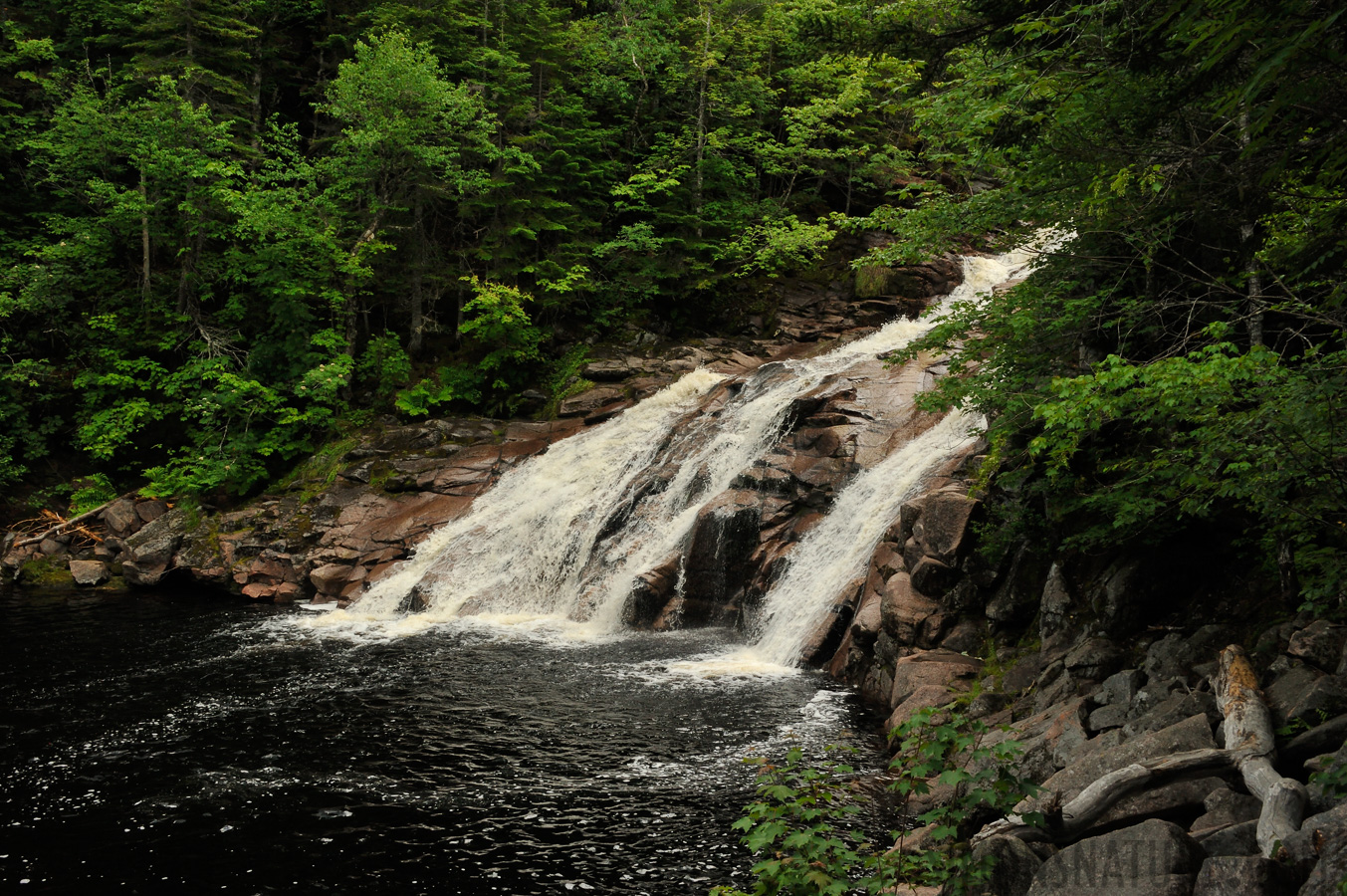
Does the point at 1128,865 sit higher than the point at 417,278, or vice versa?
the point at 417,278

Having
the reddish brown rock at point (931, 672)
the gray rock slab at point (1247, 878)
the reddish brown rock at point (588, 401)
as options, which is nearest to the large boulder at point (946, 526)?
the reddish brown rock at point (931, 672)

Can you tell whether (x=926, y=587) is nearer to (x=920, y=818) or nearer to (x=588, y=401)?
(x=920, y=818)

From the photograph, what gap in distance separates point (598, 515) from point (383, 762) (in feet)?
29.8

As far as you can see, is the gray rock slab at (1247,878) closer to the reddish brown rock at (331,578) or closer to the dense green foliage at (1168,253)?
the dense green foliage at (1168,253)

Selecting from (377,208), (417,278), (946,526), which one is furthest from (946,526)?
(417,278)

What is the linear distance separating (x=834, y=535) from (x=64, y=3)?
30006 mm

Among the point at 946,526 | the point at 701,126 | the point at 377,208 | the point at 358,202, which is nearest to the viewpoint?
the point at 946,526

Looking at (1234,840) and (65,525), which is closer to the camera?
(1234,840)

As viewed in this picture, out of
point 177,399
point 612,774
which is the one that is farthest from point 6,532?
point 612,774

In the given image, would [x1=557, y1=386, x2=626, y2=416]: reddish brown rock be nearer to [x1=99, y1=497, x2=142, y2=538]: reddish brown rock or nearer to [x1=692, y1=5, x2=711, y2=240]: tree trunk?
[x1=692, y1=5, x2=711, y2=240]: tree trunk

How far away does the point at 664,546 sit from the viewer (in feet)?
53.6

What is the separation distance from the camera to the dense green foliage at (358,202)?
73.7ft

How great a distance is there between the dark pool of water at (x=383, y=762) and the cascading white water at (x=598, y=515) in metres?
2.16

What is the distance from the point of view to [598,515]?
1809 cm
